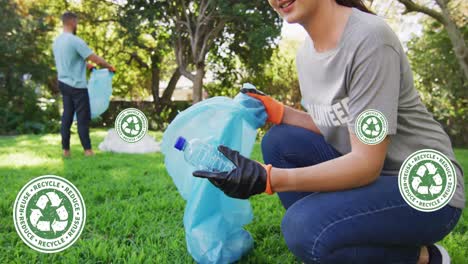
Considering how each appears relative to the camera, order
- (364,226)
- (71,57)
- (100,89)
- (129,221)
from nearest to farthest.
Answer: (364,226) < (129,221) < (100,89) < (71,57)

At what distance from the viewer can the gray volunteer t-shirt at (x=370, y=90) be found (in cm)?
108

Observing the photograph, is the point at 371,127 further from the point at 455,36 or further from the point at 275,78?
the point at 275,78

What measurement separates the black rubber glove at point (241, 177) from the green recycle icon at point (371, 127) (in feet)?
0.91

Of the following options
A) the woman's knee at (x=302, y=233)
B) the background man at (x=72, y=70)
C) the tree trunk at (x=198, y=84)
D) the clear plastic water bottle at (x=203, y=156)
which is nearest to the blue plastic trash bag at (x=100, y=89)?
the background man at (x=72, y=70)

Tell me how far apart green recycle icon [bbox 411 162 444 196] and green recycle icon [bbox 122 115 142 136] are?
83 centimetres

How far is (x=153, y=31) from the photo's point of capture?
10617 millimetres

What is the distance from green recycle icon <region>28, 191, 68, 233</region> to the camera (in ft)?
2.88

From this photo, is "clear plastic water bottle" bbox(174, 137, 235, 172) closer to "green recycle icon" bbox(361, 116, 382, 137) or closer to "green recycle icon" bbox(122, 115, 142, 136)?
"green recycle icon" bbox(122, 115, 142, 136)

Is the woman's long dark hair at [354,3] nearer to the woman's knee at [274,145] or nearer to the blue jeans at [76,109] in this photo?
the woman's knee at [274,145]

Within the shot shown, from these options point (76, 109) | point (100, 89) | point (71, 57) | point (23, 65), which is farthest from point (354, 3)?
point (23, 65)

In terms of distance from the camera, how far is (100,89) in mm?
3293

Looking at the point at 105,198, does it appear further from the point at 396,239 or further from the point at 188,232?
the point at 396,239

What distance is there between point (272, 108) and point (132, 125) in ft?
1.82

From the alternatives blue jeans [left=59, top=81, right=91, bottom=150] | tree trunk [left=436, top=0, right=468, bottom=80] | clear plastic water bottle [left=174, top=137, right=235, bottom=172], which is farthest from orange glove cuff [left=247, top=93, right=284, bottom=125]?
tree trunk [left=436, top=0, right=468, bottom=80]
